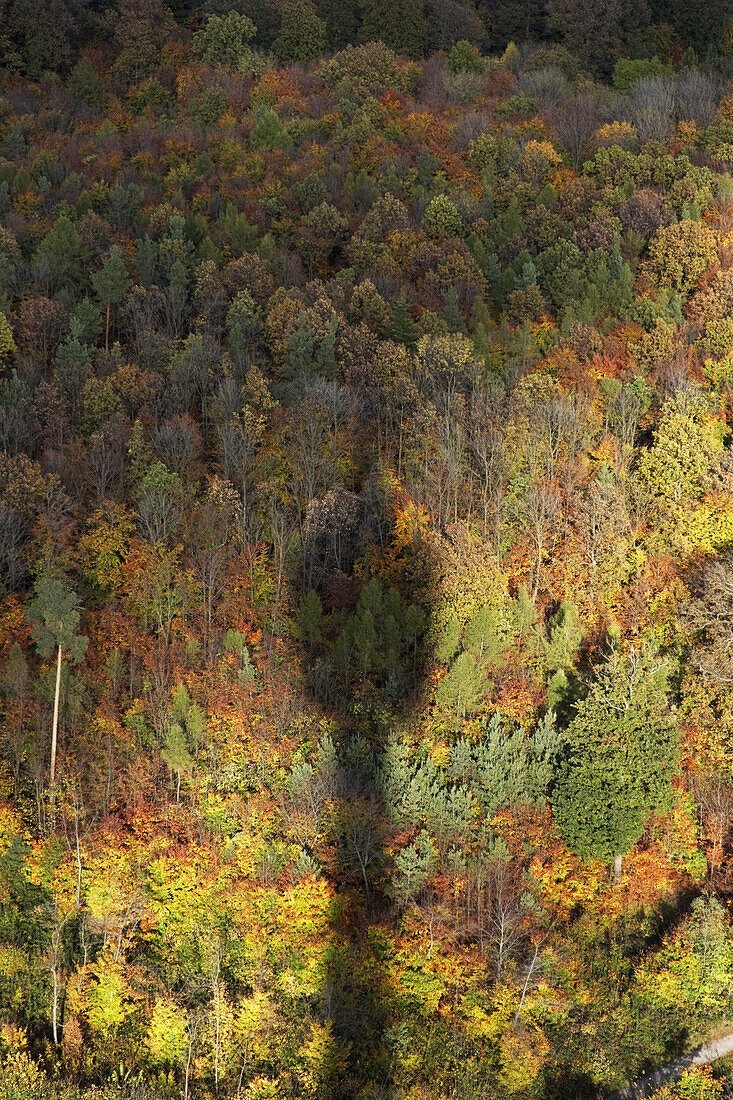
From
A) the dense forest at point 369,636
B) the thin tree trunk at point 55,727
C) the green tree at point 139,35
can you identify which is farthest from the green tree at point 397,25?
the thin tree trunk at point 55,727

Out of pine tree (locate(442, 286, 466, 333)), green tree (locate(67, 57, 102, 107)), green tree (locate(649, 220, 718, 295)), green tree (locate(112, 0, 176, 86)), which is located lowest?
pine tree (locate(442, 286, 466, 333))

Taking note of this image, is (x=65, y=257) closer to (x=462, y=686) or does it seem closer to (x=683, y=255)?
(x=683, y=255)

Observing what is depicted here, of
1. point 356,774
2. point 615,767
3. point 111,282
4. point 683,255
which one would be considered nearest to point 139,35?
point 111,282

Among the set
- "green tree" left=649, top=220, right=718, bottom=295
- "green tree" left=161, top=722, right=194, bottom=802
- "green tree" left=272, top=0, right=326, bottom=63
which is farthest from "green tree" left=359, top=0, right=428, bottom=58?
"green tree" left=161, top=722, right=194, bottom=802

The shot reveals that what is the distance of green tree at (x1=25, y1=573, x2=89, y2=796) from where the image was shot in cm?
4359

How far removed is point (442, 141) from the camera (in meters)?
90.1

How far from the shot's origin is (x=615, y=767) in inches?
1599

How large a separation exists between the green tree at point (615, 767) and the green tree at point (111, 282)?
38817 millimetres

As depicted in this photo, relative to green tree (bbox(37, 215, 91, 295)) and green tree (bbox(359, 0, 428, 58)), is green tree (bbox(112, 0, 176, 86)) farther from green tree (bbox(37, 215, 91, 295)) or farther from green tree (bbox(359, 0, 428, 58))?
green tree (bbox(37, 215, 91, 295))

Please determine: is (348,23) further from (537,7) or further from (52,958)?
(52,958)

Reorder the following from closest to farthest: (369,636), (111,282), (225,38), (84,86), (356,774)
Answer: (356,774)
(369,636)
(111,282)
(84,86)
(225,38)

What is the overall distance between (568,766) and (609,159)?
167ft

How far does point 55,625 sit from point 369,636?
12423 millimetres

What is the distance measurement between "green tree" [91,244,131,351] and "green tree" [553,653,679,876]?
127ft
